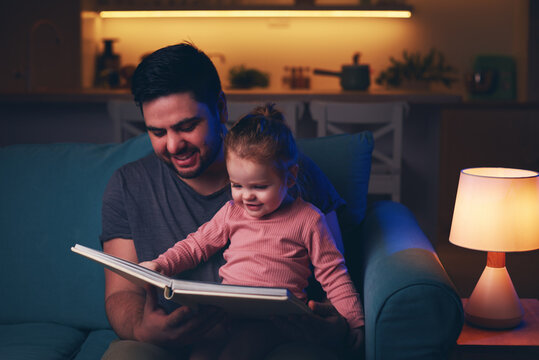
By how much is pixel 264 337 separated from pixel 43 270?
0.72 m

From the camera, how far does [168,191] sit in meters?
1.51

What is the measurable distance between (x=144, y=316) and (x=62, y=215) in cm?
54

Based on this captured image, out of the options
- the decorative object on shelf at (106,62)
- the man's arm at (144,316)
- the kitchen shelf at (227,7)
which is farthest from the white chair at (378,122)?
the man's arm at (144,316)

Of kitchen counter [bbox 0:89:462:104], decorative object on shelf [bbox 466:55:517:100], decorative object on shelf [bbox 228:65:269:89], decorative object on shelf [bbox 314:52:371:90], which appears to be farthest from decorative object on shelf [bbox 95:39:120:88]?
decorative object on shelf [bbox 466:55:517:100]

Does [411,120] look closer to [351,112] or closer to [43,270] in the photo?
[351,112]

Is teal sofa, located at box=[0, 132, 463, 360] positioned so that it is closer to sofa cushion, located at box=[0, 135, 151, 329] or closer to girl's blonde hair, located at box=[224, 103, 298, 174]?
sofa cushion, located at box=[0, 135, 151, 329]

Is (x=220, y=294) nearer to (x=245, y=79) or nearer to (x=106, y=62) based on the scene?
(x=245, y=79)

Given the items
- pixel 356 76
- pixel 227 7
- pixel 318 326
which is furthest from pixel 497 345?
pixel 227 7

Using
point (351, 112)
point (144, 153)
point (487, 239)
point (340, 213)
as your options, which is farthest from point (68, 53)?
point (487, 239)

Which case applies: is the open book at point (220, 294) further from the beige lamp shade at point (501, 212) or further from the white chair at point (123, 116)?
the white chair at point (123, 116)

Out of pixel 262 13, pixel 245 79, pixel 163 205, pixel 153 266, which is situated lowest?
pixel 153 266

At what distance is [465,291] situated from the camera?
2.94 m

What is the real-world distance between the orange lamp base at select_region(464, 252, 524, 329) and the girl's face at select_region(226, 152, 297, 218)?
589 millimetres

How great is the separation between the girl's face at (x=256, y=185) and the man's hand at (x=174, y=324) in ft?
0.78
